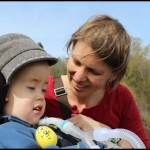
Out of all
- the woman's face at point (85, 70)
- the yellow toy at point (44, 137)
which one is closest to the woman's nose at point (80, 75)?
the woman's face at point (85, 70)

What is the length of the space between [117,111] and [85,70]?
430 mm

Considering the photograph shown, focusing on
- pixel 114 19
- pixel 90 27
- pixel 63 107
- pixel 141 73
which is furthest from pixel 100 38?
pixel 141 73

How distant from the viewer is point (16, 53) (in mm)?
1704

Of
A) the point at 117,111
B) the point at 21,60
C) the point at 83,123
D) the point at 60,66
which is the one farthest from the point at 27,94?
the point at 60,66

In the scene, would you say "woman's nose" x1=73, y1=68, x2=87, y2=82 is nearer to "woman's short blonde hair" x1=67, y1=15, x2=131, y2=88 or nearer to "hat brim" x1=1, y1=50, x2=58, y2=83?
"woman's short blonde hair" x1=67, y1=15, x2=131, y2=88

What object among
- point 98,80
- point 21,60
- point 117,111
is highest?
point 21,60

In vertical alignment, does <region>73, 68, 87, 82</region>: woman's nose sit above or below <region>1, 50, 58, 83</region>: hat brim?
Result: below

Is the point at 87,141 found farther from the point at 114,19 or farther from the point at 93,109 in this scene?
the point at 114,19

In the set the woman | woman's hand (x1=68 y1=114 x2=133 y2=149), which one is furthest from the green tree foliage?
woman's hand (x1=68 y1=114 x2=133 y2=149)

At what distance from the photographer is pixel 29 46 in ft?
5.82

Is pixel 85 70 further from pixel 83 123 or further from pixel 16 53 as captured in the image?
pixel 16 53

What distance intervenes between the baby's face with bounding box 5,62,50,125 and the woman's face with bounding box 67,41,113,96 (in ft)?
1.11

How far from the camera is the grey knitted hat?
65.2 inches

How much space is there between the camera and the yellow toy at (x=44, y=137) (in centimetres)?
151
